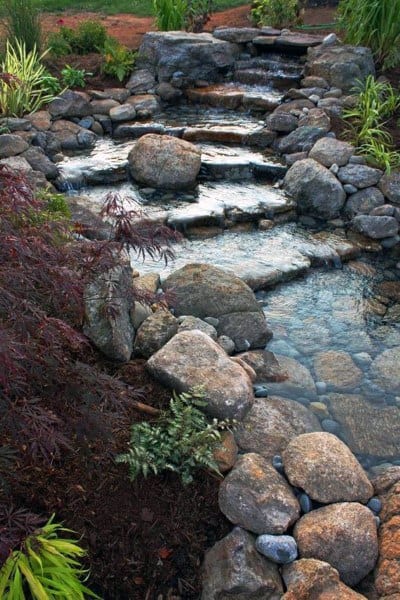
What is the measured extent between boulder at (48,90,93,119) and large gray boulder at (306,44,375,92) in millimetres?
3532

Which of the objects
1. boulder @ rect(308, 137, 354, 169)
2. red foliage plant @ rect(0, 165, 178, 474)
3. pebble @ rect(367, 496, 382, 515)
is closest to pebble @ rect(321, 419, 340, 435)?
pebble @ rect(367, 496, 382, 515)

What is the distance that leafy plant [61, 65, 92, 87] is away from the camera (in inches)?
364

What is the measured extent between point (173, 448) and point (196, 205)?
13.3 ft

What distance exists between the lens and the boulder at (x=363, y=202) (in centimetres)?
679

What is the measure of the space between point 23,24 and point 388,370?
7682 mm

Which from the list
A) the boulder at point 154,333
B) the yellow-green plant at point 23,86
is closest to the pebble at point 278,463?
the boulder at point 154,333

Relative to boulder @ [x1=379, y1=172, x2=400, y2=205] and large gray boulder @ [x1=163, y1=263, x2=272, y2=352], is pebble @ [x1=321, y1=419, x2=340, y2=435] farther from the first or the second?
boulder @ [x1=379, y1=172, x2=400, y2=205]

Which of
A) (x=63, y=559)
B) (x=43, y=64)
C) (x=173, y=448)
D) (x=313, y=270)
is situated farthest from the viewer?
(x=43, y=64)

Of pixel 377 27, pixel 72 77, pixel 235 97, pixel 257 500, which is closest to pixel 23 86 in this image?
pixel 72 77

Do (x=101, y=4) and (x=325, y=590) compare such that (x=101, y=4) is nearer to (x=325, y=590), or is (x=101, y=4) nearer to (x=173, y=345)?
(x=173, y=345)

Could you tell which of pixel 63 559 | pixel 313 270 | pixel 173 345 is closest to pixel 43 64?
pixel 313 270

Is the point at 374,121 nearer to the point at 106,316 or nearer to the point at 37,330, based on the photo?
the point at 106,316

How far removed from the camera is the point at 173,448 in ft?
10.1

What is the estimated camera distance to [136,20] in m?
13.0
